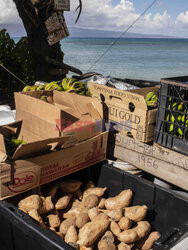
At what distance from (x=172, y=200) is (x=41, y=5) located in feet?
16.0

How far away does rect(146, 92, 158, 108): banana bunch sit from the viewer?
2.53 meters

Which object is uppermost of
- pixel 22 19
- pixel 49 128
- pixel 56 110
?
pixel 22 19

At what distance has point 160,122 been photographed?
225 centimetres

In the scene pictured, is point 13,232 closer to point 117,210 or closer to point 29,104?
point 117,210

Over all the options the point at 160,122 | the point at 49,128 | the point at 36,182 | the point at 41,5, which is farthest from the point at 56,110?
the point at 41,5

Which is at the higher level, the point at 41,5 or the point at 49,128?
the point at 41,5

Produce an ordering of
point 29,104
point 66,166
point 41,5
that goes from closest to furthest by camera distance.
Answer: point 66,166 → point 29,104 → point 41,5

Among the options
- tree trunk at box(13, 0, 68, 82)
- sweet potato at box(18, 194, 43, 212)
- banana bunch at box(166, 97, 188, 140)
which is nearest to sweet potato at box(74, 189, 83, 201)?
sweet potato at box(18, 194, 43, 212)

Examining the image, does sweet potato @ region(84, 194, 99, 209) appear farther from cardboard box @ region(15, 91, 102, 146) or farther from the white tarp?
the white tarp

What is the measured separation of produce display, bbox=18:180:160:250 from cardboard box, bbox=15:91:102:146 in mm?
487

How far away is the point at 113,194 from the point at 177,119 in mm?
867

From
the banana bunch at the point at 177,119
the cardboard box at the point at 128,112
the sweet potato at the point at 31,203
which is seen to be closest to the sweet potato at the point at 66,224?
the sweet potato at the point at 31,203

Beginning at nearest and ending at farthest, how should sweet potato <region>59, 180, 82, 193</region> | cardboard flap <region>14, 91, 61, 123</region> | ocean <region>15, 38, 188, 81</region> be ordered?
cardboard flap <region>14, 91, 61, 123</region>, sweet potato <region>59, 180, 82, 193</region>, ocean <region>15, 38, 188, 81</region>

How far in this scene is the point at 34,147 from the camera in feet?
6.08
